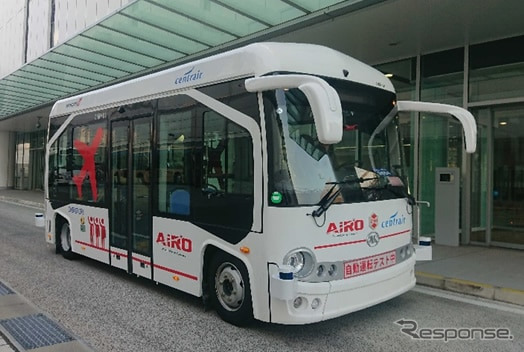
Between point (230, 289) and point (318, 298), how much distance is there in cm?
111

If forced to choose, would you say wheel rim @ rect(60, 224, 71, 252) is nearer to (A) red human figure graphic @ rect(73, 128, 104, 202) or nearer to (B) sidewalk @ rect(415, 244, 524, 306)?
(A) red human figure graphic @ rect(73, 128, 104, 202)

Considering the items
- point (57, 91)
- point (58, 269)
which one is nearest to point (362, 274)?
point (58, 269)

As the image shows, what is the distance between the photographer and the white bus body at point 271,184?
430 centimetres

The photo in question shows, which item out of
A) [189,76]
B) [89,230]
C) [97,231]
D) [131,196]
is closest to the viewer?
[189,76]

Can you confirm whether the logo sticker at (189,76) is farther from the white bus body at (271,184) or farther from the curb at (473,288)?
the curb at (473,288)

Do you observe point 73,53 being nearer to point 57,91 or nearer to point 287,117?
point 57,91

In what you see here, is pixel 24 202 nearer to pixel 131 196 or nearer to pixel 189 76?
pixel 131 196

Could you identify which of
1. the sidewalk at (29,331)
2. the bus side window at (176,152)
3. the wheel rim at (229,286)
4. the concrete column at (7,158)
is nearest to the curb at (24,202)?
the concrete column at (7,158)

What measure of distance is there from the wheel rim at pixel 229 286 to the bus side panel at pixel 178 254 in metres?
0.30

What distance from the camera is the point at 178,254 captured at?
219 inches

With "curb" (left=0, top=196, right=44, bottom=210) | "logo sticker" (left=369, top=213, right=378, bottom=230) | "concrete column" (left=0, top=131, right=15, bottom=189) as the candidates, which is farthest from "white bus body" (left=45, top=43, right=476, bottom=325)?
"concrete column" (left=0, top=131, right=15, bottom=189)

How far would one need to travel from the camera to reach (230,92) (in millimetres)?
4887

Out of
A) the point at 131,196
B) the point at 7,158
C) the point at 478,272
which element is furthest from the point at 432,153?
the point at 7,158

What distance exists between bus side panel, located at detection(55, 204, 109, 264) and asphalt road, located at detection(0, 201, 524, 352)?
458 mm
